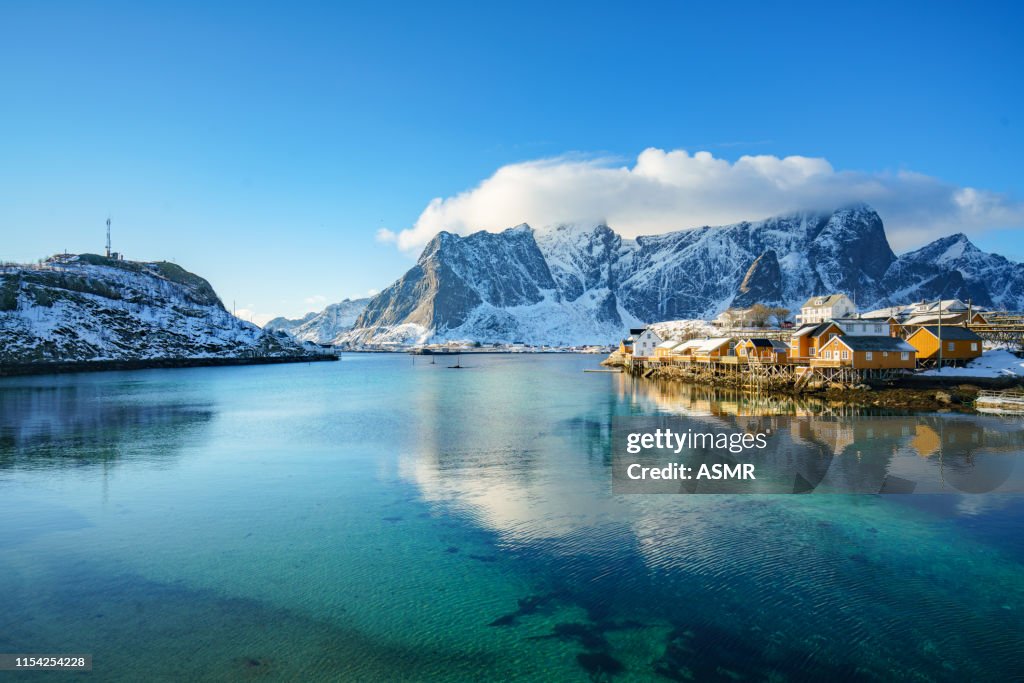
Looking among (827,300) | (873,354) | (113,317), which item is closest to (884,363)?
(873,354)

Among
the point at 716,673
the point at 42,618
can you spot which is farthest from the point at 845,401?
the point at 42,618

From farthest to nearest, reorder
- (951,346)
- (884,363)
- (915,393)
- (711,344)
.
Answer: (711,344) < (951,346) < (884,363) < (915,393)

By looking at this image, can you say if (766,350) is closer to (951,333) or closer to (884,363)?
(884,363)

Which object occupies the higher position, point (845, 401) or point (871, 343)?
point (871, 343)

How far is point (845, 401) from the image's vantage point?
157 feet

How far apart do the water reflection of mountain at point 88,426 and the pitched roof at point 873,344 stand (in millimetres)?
54682

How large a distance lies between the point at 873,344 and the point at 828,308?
85194mm

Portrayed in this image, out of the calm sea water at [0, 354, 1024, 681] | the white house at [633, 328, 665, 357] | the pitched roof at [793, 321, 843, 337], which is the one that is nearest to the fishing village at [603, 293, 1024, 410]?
the pitched roof at [793, 321, 843, 337]

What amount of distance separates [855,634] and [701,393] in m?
52.9

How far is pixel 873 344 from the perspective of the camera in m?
52.8

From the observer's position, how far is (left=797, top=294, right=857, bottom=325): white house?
126m

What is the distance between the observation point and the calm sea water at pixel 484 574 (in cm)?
1134

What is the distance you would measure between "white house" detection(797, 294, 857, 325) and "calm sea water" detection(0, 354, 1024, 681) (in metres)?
106

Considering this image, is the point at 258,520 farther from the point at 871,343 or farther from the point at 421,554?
the point at 871,343
